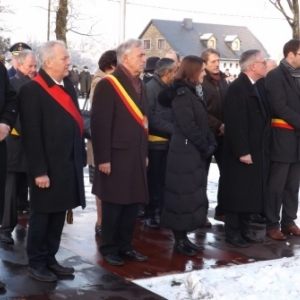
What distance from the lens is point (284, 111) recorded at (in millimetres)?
7027

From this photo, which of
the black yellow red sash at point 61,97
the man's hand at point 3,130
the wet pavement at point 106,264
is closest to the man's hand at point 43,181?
the man's hand at point 3,130

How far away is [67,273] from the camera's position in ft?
18.2

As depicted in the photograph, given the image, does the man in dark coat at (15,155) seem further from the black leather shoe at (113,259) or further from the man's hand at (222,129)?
the man's hand at (222,129)

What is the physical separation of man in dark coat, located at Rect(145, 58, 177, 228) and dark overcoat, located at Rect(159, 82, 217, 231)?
0.85m

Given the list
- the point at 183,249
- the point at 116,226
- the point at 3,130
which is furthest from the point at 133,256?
the point at 3,130

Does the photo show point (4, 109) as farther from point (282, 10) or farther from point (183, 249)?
point (282, 10)

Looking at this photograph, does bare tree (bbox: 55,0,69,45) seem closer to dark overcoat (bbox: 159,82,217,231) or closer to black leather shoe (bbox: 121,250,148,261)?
dark overcoat (bbox: 159,82,217,231)

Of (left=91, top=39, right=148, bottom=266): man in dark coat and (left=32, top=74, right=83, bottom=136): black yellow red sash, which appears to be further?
(left=91, top=39, right=148, bottom=266): man in dark coat

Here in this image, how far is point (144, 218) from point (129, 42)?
261cm

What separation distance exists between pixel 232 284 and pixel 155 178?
241 centimetres

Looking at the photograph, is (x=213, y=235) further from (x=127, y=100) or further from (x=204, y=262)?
(x=127, y=100)

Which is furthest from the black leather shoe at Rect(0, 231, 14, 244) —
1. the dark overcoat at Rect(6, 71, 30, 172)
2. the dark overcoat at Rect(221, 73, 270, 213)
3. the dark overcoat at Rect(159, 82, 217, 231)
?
the dark overcoat at Rect(221, 73, 270, 213)

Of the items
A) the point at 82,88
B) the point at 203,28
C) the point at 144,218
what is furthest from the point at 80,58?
the point at 144,218

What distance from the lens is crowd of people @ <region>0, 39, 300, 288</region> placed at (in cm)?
531
